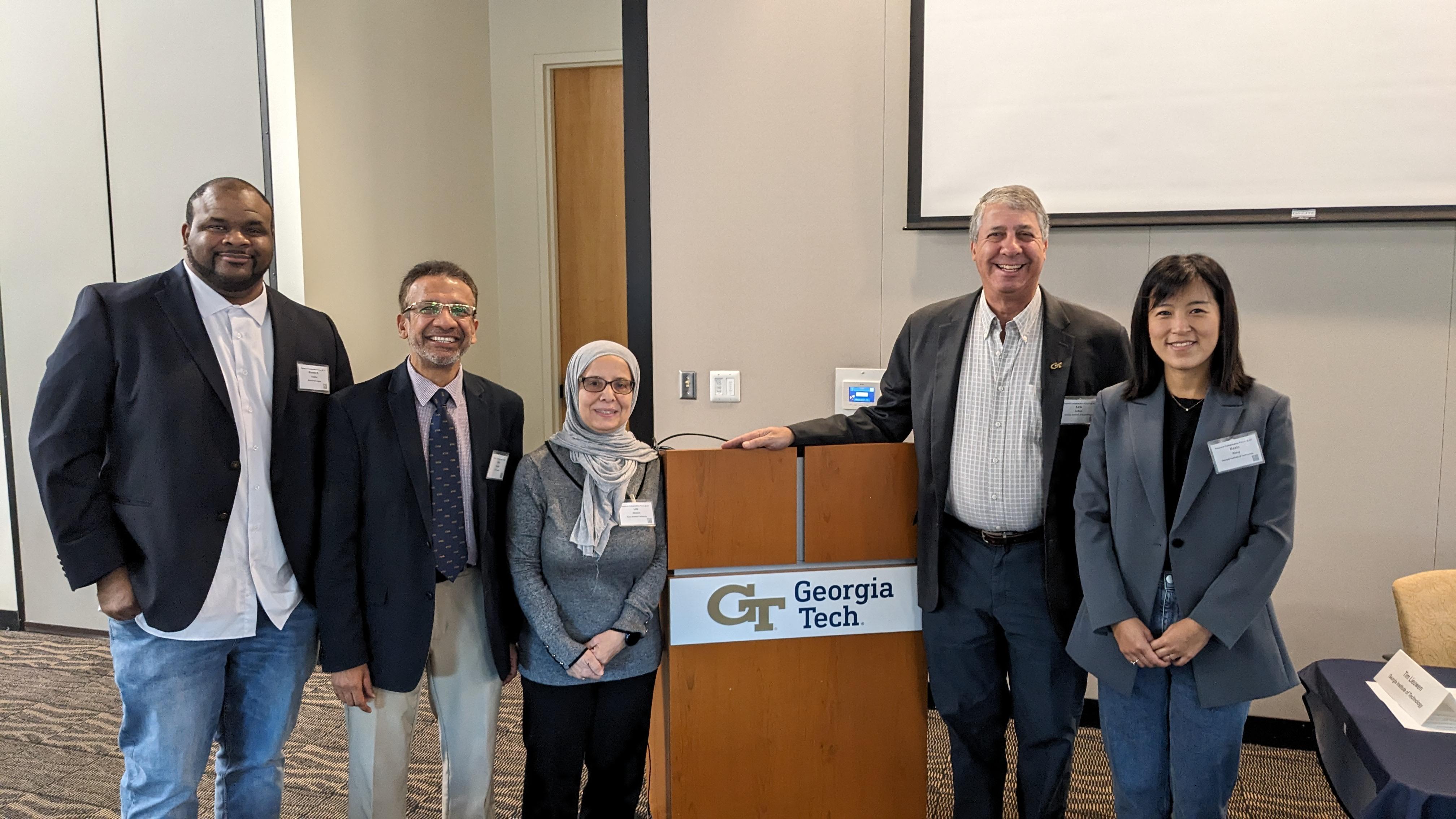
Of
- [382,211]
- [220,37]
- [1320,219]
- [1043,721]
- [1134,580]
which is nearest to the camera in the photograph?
[1134,580]

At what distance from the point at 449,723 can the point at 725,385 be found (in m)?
1.64

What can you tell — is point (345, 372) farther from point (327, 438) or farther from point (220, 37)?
point (220, 37)

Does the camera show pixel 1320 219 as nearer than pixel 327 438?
No

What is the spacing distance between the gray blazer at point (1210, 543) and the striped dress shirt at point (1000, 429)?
22 cm

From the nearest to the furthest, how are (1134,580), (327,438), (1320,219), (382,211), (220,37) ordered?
(1134,580) → (327,438) → (1320,219) → (220,37) → (382,211)

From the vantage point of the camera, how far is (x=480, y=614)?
6.84ft

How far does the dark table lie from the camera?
152cm

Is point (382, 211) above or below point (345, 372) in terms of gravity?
above

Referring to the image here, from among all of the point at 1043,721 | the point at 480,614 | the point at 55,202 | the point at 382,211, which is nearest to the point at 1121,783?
the point at 1043,721

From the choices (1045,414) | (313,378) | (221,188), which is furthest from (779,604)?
(221,188)

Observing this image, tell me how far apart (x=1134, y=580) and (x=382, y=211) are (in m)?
3.75

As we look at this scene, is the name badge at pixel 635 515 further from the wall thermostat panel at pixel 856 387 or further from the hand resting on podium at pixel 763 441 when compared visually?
the wall thermostat panel at pixel 856 387

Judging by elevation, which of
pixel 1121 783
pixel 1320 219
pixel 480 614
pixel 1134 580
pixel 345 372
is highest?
pixel 1320 219

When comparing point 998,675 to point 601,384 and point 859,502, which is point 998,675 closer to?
point 859,502
